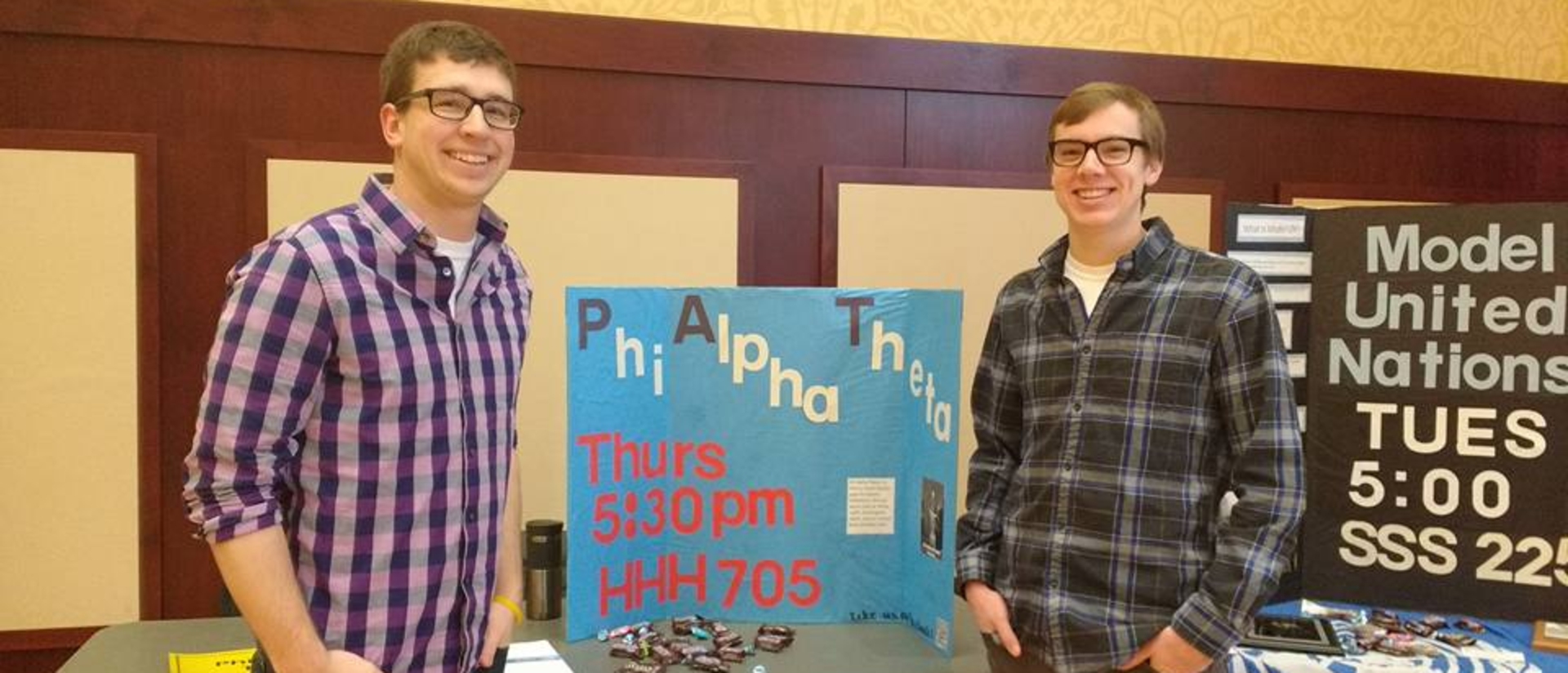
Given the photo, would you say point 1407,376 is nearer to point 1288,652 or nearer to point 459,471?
point 1288,652

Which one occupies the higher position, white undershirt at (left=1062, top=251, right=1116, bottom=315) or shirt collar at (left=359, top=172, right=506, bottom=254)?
shirt collar at (left=359, top=172, right=506, bottom=254)

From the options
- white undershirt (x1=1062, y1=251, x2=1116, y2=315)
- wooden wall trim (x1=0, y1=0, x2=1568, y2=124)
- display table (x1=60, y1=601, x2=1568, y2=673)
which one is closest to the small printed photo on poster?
display table (x1=60, y1=601, x2=1568, y2=673)

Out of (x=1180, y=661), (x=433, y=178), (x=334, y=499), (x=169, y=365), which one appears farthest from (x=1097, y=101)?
(x=169, y=365)

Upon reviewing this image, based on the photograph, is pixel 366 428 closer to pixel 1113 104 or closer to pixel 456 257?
pixel 456 257

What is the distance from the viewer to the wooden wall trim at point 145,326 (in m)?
2.38

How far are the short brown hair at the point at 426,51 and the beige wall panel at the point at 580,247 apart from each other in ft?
4.03

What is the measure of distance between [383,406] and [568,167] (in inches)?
58.1

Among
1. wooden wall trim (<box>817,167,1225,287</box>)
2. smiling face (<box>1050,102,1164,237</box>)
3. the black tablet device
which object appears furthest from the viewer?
wooden wall trim (<box>817,167,1225,287</box>)

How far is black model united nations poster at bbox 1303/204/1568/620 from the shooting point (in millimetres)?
1976

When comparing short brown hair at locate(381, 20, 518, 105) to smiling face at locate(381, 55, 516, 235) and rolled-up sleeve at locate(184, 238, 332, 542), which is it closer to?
smiling face at locate(381, 55, 516, 235)

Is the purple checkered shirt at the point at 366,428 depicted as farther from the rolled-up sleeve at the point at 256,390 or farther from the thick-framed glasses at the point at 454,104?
the thick-framed glasses at the point at 454,104

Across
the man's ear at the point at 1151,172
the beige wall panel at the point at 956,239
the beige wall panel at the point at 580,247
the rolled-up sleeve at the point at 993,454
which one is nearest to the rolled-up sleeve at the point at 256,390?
the rolled-up sleeve at the point at 993,454

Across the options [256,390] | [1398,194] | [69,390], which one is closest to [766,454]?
[256,390]

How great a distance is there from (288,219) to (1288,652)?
2324mm
